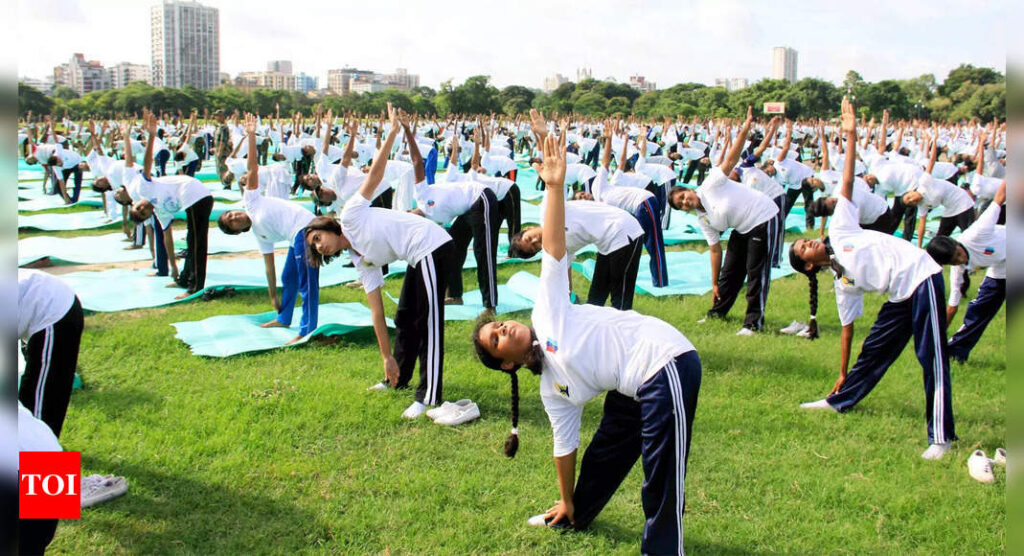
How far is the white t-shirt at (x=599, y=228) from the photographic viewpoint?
609cm

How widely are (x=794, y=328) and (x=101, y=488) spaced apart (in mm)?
6069

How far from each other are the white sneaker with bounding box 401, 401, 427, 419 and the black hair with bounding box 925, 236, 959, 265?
3.65 meters

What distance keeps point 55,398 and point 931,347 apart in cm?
505

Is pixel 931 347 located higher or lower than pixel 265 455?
higher

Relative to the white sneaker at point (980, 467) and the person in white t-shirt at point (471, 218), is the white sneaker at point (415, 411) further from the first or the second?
the white sneaker at point (980, 467)

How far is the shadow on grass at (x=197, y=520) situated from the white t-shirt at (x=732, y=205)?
15.6 ft

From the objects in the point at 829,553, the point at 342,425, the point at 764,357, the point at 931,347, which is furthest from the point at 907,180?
the point at 342,425

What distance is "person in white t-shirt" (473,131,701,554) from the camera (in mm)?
2959

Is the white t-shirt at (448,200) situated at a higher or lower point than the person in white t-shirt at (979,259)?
higher

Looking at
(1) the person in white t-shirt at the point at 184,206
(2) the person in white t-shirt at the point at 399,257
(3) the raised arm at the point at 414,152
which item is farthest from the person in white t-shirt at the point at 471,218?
(1) the person in white t-shirt at the point at 184,206

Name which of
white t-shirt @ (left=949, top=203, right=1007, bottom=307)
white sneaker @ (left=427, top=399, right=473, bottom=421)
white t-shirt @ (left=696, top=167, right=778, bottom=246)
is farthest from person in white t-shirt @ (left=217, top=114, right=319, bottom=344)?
white t-shirt @ (left=949, top=203, right=1007, bottom=307)

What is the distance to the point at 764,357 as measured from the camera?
6.40m

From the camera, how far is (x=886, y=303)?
4.92 meters

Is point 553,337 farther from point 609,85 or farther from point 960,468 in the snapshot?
point 609,85
